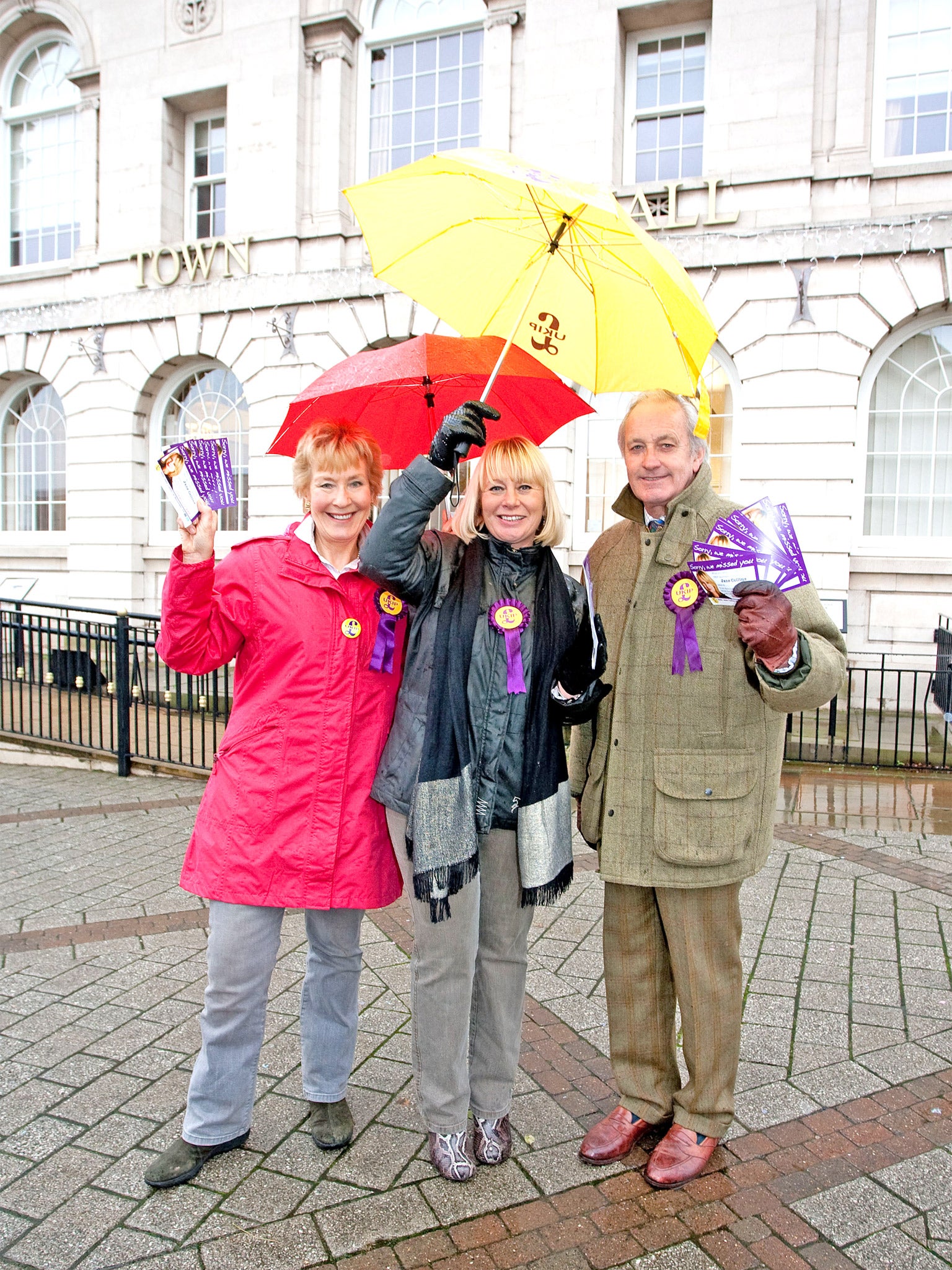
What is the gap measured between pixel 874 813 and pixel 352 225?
35.1 ft

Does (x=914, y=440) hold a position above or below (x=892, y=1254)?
above

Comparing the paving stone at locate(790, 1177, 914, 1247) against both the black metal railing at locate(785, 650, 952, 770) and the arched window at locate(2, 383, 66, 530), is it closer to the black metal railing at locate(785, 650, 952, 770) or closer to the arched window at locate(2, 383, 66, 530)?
the black metal railing at locate(785, 650, 952, 770)

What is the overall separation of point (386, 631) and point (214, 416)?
1281 cm

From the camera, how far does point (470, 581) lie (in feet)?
8.73

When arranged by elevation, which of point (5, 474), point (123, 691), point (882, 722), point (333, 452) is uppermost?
point (5, 474)

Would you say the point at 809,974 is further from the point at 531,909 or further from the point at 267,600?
the point at 267,600

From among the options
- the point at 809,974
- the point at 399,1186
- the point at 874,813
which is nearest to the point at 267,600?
the point at 399,1186

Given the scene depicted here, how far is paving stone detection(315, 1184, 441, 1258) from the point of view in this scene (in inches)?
96.4

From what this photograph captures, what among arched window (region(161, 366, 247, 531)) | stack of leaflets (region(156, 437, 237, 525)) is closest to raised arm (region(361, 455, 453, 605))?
stack of leaflets (region(156, 437, 237, 525))

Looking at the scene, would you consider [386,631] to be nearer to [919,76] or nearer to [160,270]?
[919,76]

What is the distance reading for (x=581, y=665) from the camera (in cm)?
262

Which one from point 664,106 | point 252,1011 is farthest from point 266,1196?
point 664,106

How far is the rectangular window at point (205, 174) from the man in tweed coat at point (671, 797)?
1378 cm

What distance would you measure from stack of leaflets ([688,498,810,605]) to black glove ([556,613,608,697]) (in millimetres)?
393
